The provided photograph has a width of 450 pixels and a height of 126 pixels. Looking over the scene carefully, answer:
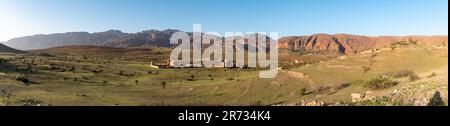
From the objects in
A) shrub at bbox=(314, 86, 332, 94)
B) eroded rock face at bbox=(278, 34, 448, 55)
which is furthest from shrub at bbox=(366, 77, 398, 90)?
eroded rock face at bbox=(278, 34, 448, 55)

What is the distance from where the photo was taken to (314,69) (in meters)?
24.8

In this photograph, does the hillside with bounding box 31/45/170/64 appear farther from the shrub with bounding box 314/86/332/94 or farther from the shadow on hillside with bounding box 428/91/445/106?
the shadow on hillside with bounding box 428/91/445/106

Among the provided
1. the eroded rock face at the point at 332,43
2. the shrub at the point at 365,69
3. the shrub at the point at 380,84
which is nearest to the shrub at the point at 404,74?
the shrub at the point at 380,84

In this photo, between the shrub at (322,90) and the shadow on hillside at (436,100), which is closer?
the shadow on hillside at (436,100)

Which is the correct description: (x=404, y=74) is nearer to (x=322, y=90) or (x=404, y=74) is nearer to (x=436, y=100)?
(x=322, y=90)

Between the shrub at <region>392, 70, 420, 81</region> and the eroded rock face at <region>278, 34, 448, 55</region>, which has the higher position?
the eroded rock face at <region>278, 34, 448, 55</region>

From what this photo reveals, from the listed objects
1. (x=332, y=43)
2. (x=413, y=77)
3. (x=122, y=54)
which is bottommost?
(x=122, y=54)

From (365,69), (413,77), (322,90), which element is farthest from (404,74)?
(365,69)

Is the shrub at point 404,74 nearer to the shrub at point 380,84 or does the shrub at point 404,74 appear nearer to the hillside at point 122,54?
the shrub at point 380,84

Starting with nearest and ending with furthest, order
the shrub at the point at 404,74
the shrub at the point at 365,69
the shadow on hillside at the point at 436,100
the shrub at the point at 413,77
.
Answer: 1. the shadow on hillside at the point at 436,100
2. the shrub at the point at 413,77
3. the shrub at the point at 404,74
4. the shrub at the point at 365,69

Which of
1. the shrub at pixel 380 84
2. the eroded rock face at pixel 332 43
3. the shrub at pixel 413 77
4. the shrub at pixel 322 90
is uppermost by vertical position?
the eroded rock face at pixel 332 43

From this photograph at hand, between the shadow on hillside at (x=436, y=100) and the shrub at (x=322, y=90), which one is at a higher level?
the shadow on hillside at (x=436, y=100)
